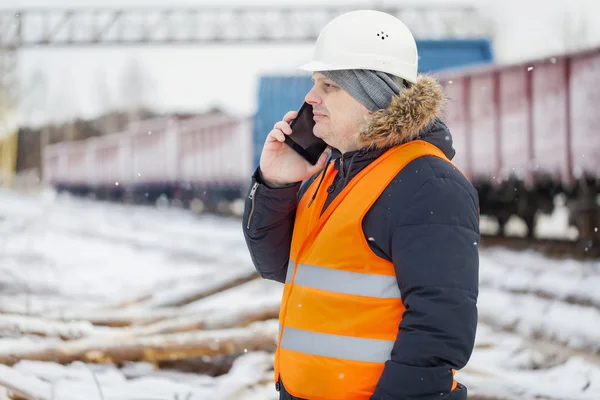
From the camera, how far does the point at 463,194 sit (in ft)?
6.37

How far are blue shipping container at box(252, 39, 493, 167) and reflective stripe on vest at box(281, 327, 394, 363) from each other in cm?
1198

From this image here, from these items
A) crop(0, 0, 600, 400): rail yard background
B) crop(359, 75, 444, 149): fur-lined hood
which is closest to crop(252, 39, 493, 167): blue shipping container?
crop(0, 0, 600, 400): rail yard background

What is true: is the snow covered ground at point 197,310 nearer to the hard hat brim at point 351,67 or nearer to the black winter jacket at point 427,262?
the black winter jacket at point 427,262

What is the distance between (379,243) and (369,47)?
0.60 metres

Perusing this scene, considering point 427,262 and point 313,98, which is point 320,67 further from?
point 427,262

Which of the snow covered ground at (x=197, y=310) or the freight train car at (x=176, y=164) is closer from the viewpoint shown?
the snow covered ground at (x=197, y=310)

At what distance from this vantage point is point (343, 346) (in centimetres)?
196

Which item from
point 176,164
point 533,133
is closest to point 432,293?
point 533,133

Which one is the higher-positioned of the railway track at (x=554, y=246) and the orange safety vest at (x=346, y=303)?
the orange safety vest at (x=346, y=303)

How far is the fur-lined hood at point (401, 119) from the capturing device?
2.02m

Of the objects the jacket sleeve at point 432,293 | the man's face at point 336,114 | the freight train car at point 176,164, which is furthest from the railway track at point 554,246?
the freight train car at point 176,164

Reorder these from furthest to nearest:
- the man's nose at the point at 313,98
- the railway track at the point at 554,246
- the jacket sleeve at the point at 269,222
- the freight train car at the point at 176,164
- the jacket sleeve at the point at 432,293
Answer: the freight train car at the point at 176,164 < the railway track at the point at 554,246 < the jacket sleeve at the point at 269,222 < the man's nose at the point at 313,98 < the jacket sleeve at the point at 432,293

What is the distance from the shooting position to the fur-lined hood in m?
2.02

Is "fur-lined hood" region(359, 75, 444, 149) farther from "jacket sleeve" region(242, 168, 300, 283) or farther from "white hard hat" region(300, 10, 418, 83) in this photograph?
"jacket sleeve" region(242, 168, 300, 283)
